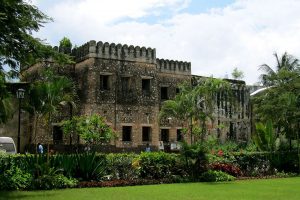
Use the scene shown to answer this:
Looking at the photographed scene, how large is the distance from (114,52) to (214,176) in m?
13.7

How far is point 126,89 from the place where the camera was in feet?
95.8

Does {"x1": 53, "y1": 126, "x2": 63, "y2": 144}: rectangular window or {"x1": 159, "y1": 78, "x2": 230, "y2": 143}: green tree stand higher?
{"x1": 159, "y1": 78, "x2": 230, "y2": 143}: green tree

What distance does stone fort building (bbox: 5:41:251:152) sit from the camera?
1094 inches

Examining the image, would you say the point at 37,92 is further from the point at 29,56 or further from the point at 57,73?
the point at 29,56

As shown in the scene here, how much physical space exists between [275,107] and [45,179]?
43.0 feet

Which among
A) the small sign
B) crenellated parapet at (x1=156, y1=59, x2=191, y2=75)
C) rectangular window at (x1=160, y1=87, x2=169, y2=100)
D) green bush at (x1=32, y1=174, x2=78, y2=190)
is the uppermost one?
crenellated parapet at (x1=156, y1=59, x2=191, y2=75)

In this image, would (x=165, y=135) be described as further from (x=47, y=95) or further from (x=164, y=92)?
(x=47, y=95)

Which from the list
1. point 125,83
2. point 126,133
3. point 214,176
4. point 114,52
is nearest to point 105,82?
point 125,83

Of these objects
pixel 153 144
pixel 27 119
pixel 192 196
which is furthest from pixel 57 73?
pixel 192 196

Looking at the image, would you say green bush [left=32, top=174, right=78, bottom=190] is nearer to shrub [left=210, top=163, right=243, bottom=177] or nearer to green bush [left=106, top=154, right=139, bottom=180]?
green bush [left=106, top=154, right=139, bottom=180]

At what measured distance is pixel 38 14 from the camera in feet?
38.5

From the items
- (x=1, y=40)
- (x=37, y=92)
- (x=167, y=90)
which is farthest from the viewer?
(x=167, y=90)

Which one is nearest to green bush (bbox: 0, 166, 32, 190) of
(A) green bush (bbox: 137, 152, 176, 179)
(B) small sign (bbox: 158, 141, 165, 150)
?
(A) green bush (bbox: 137, 152, 176, 179)

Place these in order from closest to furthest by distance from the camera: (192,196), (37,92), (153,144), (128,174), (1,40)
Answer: (1,40)
(192,196)
(128,174)
(37,92)
(153,144)
